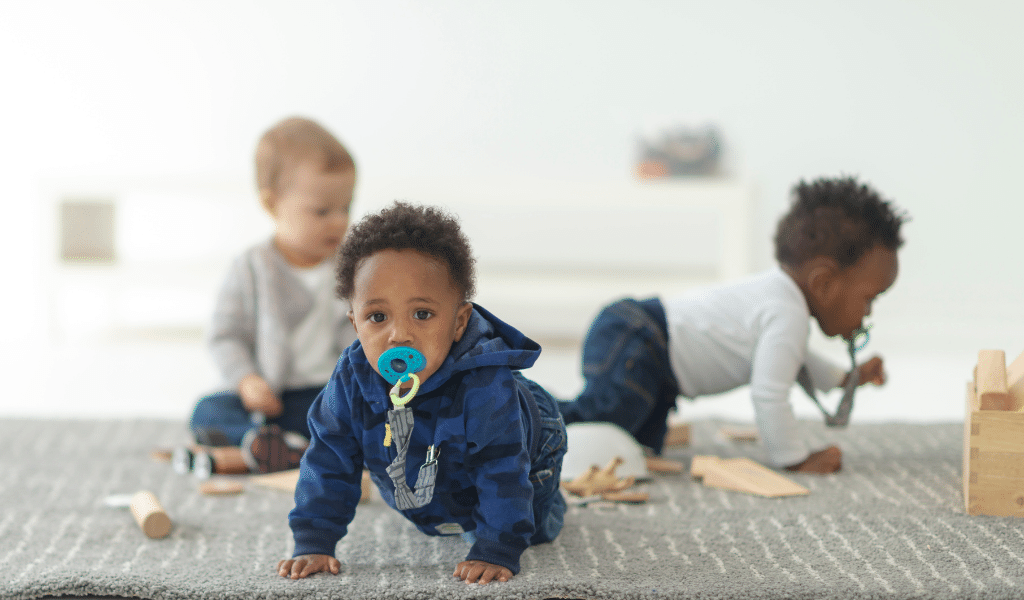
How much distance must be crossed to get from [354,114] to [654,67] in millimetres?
943

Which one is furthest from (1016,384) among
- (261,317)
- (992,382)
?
(261,317)

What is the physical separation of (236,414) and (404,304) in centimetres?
70

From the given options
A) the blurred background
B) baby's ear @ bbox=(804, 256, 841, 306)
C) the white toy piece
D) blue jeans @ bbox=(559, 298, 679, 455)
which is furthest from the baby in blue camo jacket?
the blurred background

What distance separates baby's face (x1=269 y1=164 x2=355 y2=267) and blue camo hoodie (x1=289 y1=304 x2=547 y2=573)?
64 centimetres

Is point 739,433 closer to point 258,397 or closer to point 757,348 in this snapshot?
point 757,348

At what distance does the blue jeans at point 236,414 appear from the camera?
1.36m

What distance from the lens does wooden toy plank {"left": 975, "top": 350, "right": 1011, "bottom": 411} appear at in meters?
1.00

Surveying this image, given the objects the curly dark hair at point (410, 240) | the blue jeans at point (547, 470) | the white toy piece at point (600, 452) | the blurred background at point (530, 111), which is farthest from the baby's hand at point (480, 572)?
the blurred background at point (530, 111)

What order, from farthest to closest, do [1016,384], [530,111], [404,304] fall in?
[530,111]
[1016,384]
[404,304]

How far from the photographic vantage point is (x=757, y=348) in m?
1.28

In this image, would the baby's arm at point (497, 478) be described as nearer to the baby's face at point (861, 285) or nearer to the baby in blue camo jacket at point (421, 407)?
the baby in blue camo jacket at point (421, 407)

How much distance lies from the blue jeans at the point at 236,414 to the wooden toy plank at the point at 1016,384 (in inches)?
33.4

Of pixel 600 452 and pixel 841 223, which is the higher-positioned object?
pixel 841 223

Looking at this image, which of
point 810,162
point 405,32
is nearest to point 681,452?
point 810,162
